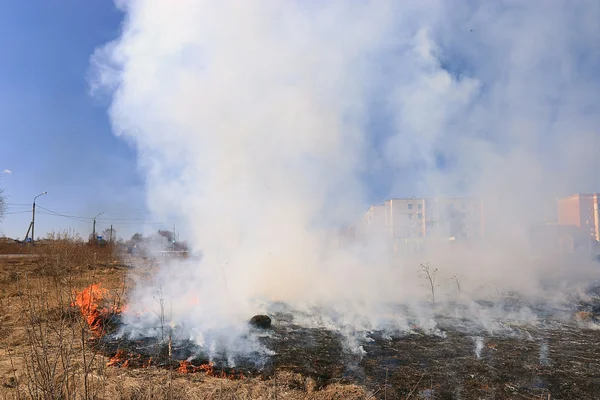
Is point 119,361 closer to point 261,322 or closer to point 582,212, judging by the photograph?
point 261,322

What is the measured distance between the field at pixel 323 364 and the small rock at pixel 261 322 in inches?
14.7

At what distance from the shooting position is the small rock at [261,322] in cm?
982

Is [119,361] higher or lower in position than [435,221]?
lower

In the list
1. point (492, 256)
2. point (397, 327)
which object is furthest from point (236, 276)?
point (492, 256)

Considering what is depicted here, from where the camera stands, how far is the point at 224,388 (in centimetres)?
574

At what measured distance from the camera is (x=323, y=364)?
7.27 metres

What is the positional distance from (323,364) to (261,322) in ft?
10.0

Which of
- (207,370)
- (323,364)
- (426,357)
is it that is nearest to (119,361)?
(207,370)

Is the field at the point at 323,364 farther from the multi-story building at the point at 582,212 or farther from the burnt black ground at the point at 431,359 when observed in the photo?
the multi-story building at the point at 582,212

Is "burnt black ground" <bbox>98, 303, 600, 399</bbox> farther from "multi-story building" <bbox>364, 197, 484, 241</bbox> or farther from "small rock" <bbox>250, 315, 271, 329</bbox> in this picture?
"multi-story building" <bbox>364, 197, 484, 241</bbox>

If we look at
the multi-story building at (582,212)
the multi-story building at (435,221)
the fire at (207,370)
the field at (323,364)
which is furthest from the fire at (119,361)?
the multi-story building at (582,212)

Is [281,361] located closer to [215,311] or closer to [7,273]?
[215,311]

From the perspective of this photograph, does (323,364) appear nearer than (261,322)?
Yes

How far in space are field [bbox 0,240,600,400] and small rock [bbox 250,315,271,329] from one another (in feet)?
1.22
